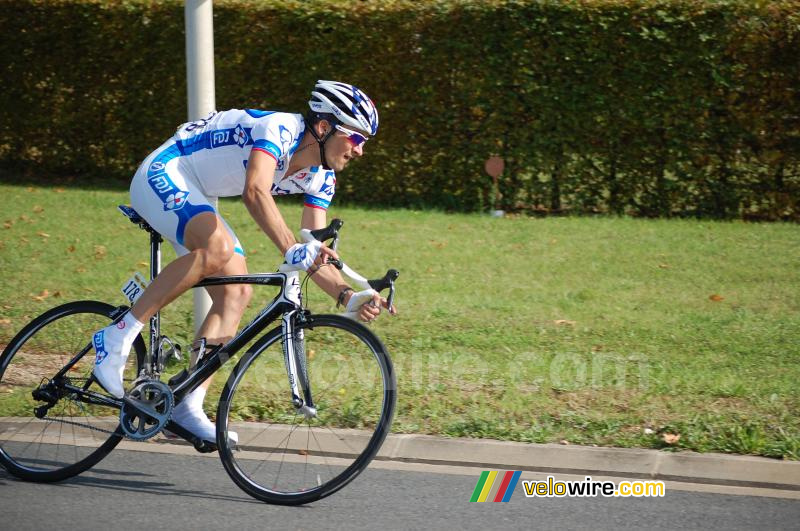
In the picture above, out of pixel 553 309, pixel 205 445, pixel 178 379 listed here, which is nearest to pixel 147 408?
pixel 178 379

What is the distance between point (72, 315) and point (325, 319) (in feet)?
4.60

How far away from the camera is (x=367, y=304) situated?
4406 millimetres

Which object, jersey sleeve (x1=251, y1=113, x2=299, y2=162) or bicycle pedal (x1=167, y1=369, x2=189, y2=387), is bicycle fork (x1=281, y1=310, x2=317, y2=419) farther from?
jersey sleeve (x1=251, y1=113, x2=299, y2=162)

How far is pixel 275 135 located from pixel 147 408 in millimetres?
1448

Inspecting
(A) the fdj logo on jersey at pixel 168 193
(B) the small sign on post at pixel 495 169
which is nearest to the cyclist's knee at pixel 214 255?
(A) the fdj logo on jersey at pixel 168 193

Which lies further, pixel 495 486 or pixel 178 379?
pixel 495 486

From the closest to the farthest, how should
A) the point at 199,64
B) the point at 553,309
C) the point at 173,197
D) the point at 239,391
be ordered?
the point at 173,197 < the point at 239,391 < the point at 199,64 < the point at 553,309

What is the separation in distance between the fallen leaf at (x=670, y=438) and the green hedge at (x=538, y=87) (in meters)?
7.43

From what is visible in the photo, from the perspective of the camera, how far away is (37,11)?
14258 mm

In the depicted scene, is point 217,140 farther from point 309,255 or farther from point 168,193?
point 309,255

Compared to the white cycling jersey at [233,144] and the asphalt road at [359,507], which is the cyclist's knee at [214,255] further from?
the asphalt road at [359,507]

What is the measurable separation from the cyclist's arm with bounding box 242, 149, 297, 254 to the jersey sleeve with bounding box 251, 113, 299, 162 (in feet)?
0.13

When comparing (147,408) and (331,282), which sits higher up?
(331,282)

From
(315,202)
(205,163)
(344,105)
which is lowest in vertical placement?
(315,202)
